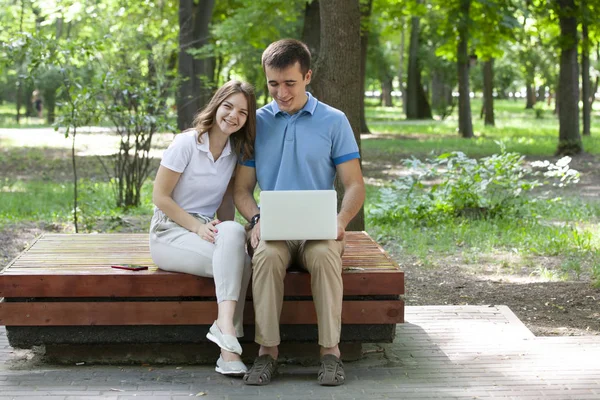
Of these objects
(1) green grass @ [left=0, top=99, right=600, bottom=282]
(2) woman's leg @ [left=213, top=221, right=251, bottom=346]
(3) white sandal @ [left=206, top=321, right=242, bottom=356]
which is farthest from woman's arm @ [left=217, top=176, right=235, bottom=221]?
(1) green grass @ [left=0, top=99, right=600, bottom=282]

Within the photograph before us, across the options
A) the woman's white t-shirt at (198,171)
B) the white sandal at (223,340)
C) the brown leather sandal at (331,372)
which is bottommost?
the brown leather sandal at (331,372)

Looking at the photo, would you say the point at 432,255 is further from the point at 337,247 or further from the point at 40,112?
the point at 40,112

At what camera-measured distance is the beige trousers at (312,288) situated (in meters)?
4.57

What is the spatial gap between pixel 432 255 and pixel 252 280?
13.3 ft

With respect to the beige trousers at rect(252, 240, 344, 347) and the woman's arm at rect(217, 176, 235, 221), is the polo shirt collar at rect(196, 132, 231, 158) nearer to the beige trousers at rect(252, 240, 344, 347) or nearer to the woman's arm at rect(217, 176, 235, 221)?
the woman's arm at rect(217, 176, 235, 221)

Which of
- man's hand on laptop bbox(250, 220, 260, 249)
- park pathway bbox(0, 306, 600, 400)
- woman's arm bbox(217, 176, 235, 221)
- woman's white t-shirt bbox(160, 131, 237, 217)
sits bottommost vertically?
park pathway bbox(0, 306, 600, 400)

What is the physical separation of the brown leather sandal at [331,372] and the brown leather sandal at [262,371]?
0.81 ft

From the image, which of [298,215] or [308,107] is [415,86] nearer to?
[308,107]

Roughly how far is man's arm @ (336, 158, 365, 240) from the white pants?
1.96 ft

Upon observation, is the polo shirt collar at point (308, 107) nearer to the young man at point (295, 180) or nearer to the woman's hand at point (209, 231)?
the young man at point (295, 180)

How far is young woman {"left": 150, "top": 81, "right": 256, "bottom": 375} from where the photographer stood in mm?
4590

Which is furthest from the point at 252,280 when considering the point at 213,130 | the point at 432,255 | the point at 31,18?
the point at 31,18

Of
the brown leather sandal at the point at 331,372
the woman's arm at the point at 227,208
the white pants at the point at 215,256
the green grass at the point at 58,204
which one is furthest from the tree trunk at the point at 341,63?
the green grass at the point at 58,204

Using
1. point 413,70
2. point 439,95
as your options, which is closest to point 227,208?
point 413,70
